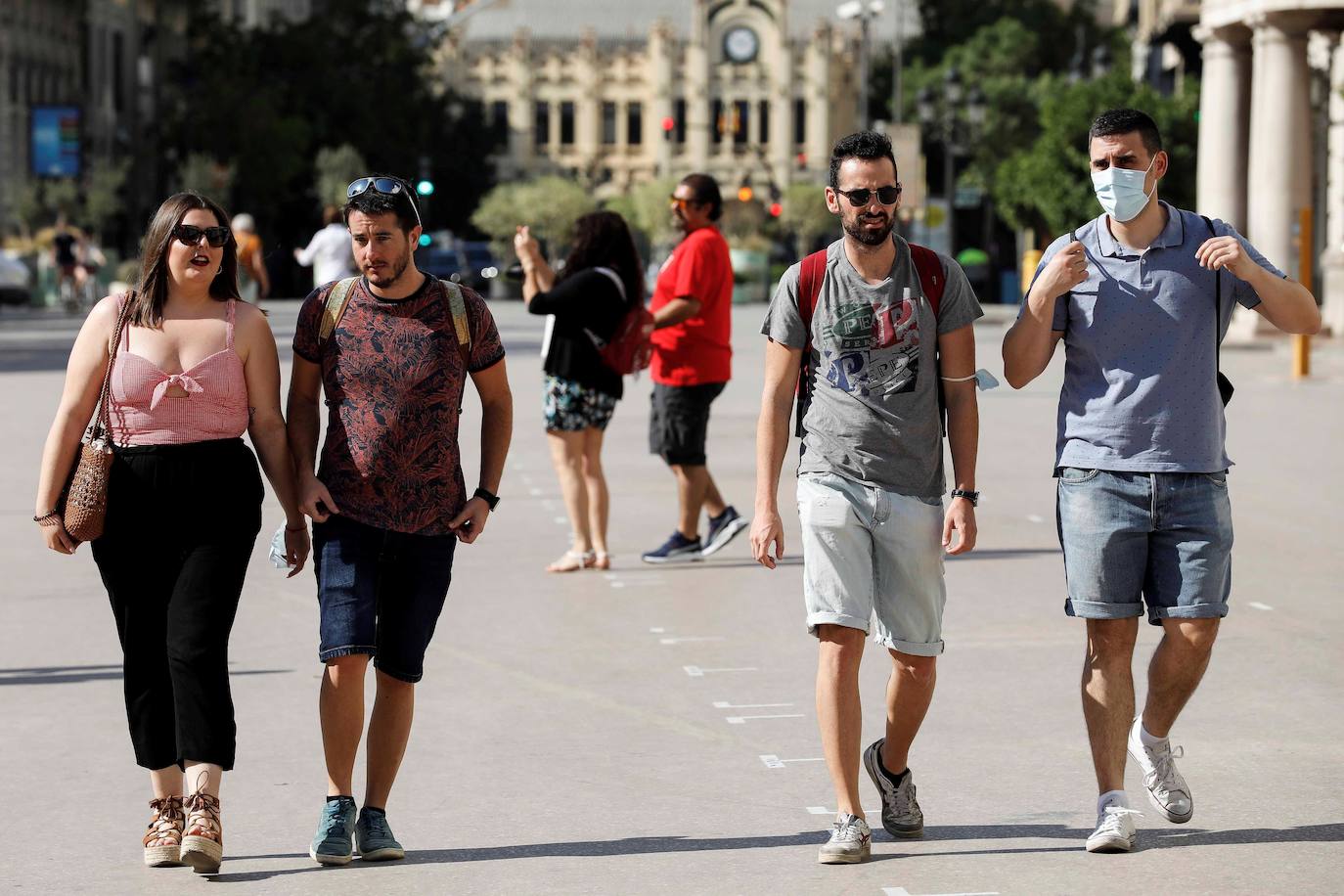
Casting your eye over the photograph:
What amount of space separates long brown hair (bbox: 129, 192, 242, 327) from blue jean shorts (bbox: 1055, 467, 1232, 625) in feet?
7.40

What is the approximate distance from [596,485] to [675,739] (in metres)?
4.06

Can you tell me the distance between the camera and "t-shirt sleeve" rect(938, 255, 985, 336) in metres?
6.20

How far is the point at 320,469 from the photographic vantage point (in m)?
6.19

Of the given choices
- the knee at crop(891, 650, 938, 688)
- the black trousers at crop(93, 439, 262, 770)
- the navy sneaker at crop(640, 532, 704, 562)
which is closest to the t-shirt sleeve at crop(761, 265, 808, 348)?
the knee at crop(891, 650, 938, 688)

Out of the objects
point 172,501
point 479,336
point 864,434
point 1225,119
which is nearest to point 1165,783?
point 864,434

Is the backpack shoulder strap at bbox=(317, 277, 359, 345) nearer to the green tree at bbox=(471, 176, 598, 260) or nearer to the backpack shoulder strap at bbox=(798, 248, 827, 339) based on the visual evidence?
the backpack shoulder strap at bbox=(798, 248, 827, 339)

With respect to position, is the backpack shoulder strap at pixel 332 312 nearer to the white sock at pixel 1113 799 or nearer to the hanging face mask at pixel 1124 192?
the hanging face mask at pixel 1124 192

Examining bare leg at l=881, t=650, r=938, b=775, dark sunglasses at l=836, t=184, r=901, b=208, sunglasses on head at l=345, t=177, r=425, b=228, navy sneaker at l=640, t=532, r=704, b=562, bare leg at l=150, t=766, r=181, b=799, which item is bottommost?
navy sneaker at l=640, t=532, r=704, b=562

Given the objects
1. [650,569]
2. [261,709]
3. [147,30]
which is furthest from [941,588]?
[147,30]

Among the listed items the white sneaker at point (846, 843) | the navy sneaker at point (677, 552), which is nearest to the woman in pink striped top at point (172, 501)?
the white sneaker at point (846, 843)

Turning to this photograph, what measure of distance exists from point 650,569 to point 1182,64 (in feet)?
160

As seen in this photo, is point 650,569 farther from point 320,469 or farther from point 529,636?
point 320,469

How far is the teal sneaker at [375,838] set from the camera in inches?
241

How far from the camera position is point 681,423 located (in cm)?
1184
